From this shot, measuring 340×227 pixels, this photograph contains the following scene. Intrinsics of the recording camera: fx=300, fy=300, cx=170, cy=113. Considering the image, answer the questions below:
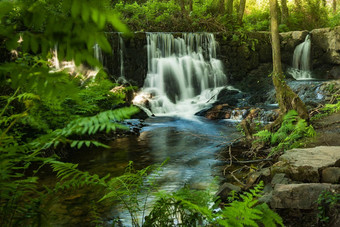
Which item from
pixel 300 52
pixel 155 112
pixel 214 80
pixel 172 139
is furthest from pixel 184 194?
pixel 300 52

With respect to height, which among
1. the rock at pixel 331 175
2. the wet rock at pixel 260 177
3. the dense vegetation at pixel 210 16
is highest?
the dense vegetation at pixel 210 16

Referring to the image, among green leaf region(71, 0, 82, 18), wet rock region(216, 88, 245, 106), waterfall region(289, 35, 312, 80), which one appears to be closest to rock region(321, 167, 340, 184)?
green leaf region(71, 0, 82, 18)

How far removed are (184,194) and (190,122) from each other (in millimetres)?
9330

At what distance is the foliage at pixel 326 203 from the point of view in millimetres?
2732

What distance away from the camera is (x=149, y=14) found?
1905 cm

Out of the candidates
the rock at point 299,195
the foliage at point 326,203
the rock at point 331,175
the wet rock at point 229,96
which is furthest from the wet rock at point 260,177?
the wet rock at point 229,96

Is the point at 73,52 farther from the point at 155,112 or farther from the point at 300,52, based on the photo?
the point at 300,52

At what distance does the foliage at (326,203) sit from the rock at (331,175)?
79 cm

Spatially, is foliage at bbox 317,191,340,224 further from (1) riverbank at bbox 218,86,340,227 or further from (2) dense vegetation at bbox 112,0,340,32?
(2) dense vegetation at bbox 112,0,340,32

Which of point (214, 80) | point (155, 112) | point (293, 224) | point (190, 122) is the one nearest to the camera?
point (293, 224)

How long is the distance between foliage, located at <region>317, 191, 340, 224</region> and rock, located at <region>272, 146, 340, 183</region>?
1.02 meters

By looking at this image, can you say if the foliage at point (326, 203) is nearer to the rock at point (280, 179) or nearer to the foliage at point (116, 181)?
the rock at point (280, 179)

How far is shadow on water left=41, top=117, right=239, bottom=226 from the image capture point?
4747mm

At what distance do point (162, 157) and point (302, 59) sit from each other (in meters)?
14.0
